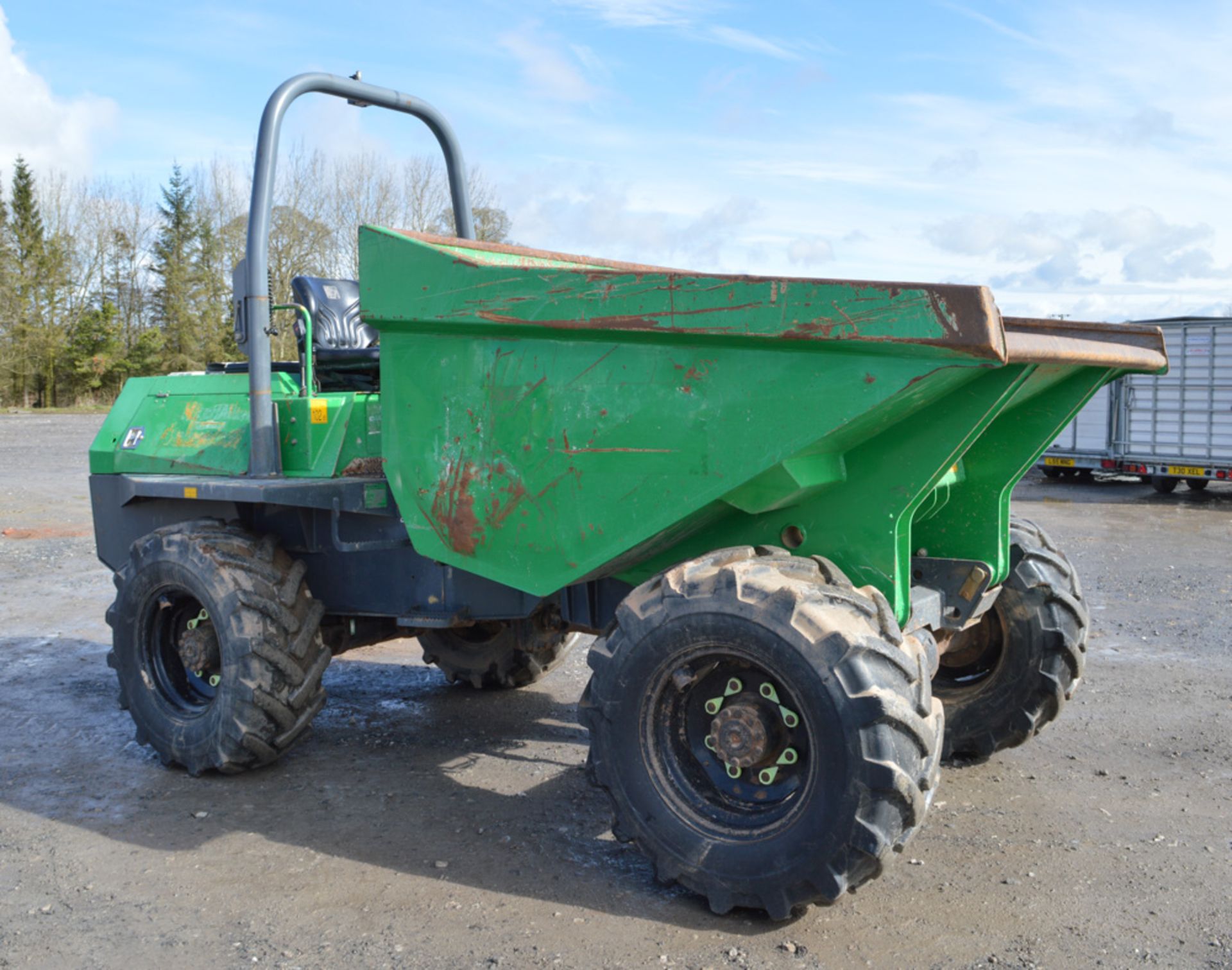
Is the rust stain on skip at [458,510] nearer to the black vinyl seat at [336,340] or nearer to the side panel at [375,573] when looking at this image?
the side panel at [375,573]

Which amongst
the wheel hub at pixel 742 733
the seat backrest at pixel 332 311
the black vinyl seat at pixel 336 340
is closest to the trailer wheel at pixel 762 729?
the wheel hub at pixel 742 733

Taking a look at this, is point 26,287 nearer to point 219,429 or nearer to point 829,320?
point 219,429

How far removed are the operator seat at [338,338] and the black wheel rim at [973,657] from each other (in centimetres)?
300

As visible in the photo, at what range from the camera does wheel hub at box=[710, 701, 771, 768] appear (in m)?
3.42

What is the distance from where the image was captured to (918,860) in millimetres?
3873

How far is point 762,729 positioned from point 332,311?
10.6 ft

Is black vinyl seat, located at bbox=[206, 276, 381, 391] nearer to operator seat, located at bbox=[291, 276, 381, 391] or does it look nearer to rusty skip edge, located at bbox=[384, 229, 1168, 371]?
operator seat, located at bbox=[291, 276, 381, 391]

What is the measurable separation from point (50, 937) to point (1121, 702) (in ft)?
16.5

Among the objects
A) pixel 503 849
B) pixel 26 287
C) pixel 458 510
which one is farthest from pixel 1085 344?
pixel 26 287

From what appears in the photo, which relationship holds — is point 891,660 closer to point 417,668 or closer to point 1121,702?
point 1121,702

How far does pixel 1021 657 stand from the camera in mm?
4762

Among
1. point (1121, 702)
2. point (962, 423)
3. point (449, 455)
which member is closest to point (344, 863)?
point (449, 455)

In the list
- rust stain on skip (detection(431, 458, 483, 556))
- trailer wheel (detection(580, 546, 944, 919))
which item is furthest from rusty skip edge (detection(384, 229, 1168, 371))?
trailer wheel (detection(580, 546, 944, 919))

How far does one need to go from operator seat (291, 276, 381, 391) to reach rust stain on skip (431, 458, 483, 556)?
149 centimetres
